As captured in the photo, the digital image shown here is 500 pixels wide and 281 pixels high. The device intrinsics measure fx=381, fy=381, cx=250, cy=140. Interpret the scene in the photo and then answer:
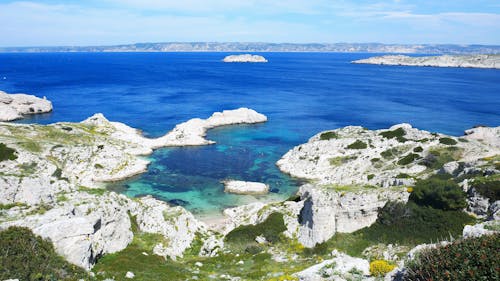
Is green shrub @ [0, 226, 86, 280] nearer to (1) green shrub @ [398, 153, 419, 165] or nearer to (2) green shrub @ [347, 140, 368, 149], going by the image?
(1) green shrub @ [398, 153, 419, 165]

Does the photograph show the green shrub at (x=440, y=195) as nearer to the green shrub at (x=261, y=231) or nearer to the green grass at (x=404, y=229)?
the green grass at (x=404, y=229)

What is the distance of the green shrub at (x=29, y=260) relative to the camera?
740 inches

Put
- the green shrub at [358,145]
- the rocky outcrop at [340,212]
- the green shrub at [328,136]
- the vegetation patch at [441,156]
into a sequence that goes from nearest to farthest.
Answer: the rocky outcrop at [340,212], the vegetation patch at [441,156], the green shrub at [358,145], the green shrub at [328,136]

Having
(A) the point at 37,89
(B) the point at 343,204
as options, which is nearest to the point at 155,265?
(B) the point at 343,204

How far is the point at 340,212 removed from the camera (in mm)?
34969

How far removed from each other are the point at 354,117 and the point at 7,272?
381ft

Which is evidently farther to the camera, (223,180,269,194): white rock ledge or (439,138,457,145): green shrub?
(439,138,457,145): green shrub

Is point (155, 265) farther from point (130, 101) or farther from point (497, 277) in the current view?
point (130, 101)

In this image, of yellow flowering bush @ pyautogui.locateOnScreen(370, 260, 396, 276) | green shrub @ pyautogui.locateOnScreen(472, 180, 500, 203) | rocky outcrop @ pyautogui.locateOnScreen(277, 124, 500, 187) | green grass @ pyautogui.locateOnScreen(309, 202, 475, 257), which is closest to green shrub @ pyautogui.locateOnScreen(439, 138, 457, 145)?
rocky outcrop @ pyautogui.locateOnScreen(277, 124, 500, 187)

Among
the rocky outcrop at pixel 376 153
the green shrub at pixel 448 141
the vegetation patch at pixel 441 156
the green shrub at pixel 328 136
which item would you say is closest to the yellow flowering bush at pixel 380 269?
the rocky outcrop at pixel 376 153

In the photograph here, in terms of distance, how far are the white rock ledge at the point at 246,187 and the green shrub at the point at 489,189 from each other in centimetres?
3376

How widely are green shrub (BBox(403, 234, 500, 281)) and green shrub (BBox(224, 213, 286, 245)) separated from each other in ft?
71.8

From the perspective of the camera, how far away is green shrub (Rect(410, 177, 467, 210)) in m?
33.3

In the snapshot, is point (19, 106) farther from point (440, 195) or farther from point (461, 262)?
point (461, 262)
